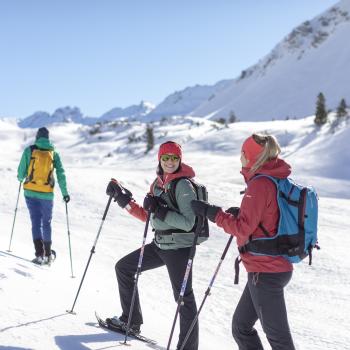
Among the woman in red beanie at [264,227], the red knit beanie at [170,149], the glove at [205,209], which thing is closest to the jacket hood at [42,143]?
the red knit beanie at [170,149]

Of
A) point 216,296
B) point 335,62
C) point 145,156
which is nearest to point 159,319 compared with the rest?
point 216,296

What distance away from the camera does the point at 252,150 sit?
410cm

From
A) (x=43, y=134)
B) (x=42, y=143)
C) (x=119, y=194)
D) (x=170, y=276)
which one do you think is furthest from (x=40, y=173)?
(x=170, y=276)

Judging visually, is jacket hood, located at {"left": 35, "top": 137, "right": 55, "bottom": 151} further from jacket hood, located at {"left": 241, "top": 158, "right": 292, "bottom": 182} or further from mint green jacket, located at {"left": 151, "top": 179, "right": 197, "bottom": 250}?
jacket hood, located at {"left": 241, "top": 158, "right": 292, "bottom": 182}

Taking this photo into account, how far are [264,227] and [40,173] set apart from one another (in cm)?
450

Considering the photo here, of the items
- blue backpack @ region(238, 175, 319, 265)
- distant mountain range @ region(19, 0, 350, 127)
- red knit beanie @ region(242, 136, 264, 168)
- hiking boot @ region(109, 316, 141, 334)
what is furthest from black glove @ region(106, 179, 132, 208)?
distant mountain range @ region(19, 0, 350, 127)

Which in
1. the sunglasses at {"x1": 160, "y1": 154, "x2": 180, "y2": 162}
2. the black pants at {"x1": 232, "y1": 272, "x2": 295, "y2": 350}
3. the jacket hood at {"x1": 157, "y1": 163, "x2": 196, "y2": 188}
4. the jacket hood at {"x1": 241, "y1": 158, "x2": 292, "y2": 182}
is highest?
the sunglasses at {"x1": 160, "y1": 154, "x2": 180, "y2": 162}

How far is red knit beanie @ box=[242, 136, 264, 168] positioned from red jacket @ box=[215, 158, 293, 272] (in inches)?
4.1

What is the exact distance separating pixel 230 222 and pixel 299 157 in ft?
78.2

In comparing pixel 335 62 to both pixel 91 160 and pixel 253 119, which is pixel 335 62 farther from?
pixel 91 160

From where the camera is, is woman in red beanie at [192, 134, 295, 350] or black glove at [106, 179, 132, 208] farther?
black glove at [106, 179, 132, 208]

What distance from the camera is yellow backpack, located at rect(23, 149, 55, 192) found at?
24.6 ft

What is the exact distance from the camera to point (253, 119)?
3179 inches

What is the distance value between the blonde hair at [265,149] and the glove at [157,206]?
1.04 meters
